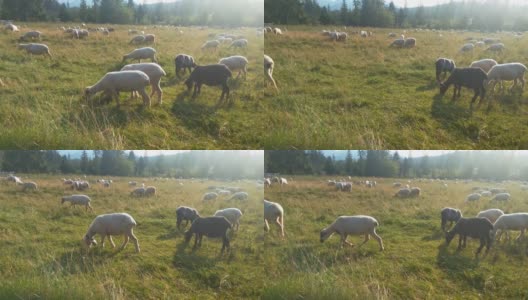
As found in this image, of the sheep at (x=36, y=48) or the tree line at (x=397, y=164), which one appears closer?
the tree line at (x=397, y=164)

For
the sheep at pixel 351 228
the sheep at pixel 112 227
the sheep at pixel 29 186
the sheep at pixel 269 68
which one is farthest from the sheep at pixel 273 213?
the sheep at pixel 29 186

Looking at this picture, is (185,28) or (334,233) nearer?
(334,233)

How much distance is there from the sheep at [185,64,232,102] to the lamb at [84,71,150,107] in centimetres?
45

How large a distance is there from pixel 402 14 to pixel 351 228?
2.35 metres

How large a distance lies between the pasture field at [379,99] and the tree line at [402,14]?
0.09m

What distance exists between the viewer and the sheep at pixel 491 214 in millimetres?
4211

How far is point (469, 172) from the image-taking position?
4.20 m

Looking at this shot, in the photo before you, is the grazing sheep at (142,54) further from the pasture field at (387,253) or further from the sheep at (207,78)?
the pasture field at (387,253)

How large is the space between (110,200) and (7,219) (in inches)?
39.9

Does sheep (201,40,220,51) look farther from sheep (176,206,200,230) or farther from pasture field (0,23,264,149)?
sheep (176,206,200,230)

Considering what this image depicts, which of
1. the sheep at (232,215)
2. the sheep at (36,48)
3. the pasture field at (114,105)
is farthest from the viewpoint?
the sheep at (36,48)

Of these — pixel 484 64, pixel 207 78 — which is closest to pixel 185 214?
pixel 207 78

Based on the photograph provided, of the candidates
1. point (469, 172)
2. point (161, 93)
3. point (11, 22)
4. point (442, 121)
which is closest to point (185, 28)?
point (161, 93)

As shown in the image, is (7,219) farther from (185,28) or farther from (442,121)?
(442,121)
